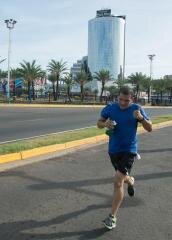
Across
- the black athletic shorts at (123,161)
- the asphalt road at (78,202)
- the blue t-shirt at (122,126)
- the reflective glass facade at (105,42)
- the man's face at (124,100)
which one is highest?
the reflective glass facade at (105,42)

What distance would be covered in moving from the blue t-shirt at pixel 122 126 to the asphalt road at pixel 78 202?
950 millimetres

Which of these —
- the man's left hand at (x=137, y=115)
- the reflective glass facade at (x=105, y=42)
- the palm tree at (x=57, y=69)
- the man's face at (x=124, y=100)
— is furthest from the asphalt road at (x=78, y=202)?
the reflective glass facade at (x=105, y=42)

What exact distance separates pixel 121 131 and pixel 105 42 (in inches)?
6106

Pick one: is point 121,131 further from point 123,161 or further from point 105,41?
point 105,41

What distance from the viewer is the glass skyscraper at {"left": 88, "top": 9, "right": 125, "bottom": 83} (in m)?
157

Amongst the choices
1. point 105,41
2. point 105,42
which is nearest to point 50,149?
point 105,41

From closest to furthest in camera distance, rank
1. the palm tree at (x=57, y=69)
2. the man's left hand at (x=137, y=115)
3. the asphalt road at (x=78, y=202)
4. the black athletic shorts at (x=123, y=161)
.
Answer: the asphalt road at (x=78, y=202), the man's left hand at (x=137, y=115), the black athletic shorts at (x=123, y=161), the palm tree at (x=57, y=69)

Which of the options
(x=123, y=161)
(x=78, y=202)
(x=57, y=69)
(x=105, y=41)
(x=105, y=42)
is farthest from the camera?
(x=105, y=42)

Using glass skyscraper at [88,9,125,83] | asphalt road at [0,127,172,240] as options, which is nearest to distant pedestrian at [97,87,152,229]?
asphalt road at [0,127,172,240]

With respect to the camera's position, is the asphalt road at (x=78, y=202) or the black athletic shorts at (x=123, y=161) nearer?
the asphalt road at (x=78, y=202)

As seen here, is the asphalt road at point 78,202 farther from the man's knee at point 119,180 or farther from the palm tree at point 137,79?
the palm tree at point 137,79

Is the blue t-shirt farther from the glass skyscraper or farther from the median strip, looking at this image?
the glass skyscraper

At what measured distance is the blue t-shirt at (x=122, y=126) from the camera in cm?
646

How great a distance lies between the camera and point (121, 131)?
21.3ft
